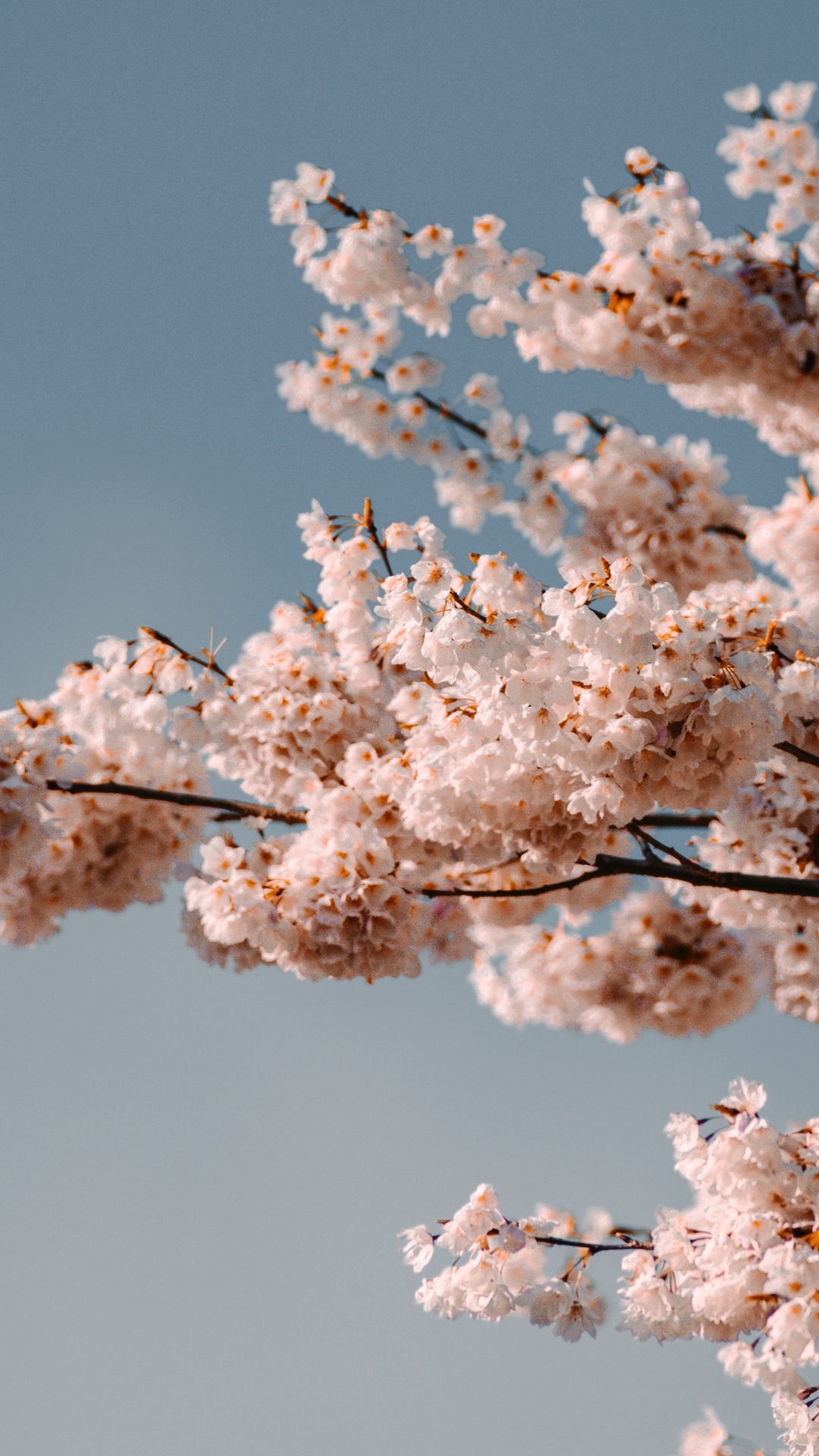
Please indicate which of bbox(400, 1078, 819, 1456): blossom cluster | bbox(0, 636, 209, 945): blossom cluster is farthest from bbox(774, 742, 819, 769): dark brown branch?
bbox(0, 636, 209, 945): blossom cluster

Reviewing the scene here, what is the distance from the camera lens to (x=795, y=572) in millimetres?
5488

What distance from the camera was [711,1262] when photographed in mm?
3686

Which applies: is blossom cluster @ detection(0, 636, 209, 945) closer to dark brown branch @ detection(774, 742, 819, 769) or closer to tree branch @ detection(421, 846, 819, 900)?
tree branch @ detection(421, 846, 819, 900)

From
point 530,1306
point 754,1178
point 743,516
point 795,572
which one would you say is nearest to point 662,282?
point 743,516

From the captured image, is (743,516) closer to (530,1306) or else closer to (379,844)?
(379,844)

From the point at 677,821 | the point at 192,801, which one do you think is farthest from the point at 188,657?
the point at 677,821

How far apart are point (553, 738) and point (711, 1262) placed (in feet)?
6.55

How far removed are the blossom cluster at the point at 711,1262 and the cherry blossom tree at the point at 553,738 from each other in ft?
0.04

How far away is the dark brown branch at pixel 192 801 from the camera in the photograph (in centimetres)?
429

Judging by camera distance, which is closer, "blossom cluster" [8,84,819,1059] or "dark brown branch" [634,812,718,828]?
"blossom cluster" [8,84,819,1059]

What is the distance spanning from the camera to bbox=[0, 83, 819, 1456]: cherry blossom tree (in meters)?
3.14

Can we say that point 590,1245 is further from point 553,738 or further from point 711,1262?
point 553,738

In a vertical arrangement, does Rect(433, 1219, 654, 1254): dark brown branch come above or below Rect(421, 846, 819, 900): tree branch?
below

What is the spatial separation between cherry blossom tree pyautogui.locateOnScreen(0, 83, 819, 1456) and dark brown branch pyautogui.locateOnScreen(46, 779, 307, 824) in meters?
0.02
